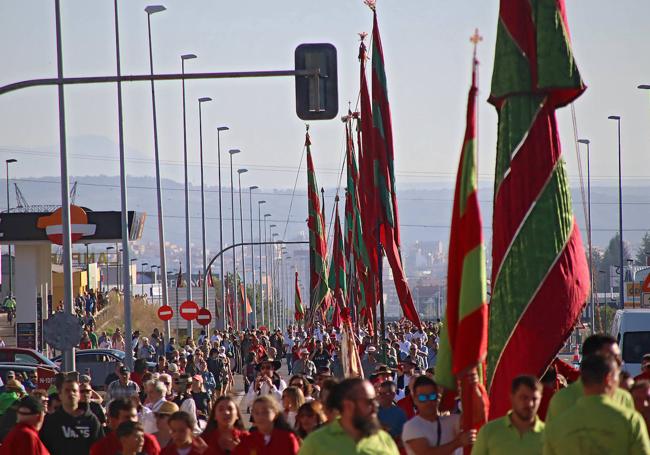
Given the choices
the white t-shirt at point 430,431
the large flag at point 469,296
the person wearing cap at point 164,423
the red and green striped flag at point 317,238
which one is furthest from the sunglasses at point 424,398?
the red and green striped flag at point 317,238

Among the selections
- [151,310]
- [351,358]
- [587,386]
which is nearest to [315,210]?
[351,358]

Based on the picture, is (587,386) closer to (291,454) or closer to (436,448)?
(436,448)

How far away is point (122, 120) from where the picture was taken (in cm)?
3525

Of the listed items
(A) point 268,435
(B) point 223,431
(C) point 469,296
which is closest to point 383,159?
(B) point 223,431

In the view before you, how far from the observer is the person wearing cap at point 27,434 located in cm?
1146

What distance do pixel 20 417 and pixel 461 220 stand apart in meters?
4.10

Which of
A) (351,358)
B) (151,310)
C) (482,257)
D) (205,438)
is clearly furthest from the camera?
(151,310)

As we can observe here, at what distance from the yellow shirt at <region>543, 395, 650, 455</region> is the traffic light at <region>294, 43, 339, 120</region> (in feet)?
34.5

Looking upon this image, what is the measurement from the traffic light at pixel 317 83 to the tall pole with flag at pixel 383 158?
5027mm

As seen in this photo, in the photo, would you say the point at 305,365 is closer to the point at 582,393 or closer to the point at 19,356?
the point at 19,356

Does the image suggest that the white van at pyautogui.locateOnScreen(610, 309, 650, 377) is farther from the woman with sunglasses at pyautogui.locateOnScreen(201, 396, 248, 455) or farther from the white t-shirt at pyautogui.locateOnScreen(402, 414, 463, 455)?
the white t-shirt at pyautogui.locateOnScreen(402, 414, 463, 455)

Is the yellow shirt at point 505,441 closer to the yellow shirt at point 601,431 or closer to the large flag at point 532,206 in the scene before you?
the yellow shirt at point 601,431

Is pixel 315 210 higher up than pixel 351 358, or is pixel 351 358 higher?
pixel 315 210

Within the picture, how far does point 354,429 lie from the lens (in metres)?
7.52
